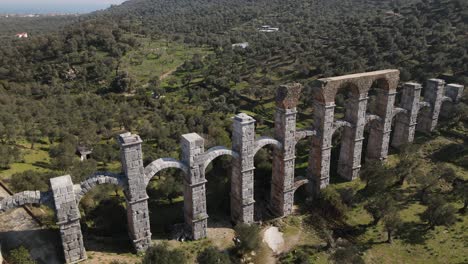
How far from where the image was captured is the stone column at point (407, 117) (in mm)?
39312

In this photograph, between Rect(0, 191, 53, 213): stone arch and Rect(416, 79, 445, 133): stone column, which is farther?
Rect(416, 79, 445, 133): stone column

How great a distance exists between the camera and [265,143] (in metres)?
29.7

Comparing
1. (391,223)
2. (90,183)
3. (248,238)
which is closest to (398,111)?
(391,223)

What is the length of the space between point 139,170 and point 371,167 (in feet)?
72.7

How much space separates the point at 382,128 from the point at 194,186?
70.7 ft

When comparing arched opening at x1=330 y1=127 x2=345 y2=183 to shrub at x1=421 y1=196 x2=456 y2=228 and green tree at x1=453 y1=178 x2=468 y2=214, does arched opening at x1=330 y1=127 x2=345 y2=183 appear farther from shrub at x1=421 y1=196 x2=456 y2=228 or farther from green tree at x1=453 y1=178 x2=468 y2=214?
green tree at x1=453 y1=178 x2=468 y2=214

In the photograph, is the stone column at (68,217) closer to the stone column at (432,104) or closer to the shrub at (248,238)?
the shrub at (248,238)

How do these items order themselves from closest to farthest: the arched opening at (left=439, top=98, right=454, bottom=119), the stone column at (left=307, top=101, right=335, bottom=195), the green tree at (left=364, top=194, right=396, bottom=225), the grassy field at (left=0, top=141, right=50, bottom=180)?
the green tree at (left=364, top=194, right=396, bottom=225), the stone column at (left=307, top=101, right=335, bottom=195), the grassy field at (left=0, top=141, right=50, bottom=180), the arched opening at (left=439, top=98, right=454, bottom=119)

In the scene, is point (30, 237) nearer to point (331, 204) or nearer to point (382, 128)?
point (331, 204)

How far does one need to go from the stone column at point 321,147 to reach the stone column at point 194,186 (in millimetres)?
11904

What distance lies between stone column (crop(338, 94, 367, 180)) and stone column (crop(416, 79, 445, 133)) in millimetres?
13535

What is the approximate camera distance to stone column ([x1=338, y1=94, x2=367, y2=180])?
34469mm

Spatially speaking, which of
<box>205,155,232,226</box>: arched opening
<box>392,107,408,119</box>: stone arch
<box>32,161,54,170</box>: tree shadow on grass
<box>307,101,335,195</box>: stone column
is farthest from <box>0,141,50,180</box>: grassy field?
<box>392,107,408,119</box>: stone arch

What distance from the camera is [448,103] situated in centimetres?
4700
